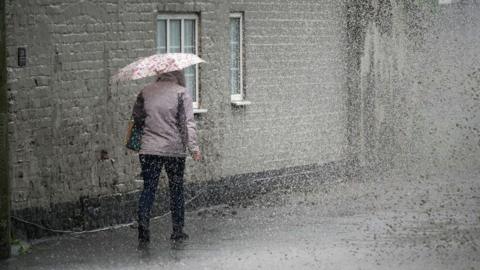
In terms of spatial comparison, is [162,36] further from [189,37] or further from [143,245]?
[143,245]

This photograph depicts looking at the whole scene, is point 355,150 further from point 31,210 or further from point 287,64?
point 31,210

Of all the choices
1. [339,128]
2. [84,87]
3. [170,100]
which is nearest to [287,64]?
[339,128]

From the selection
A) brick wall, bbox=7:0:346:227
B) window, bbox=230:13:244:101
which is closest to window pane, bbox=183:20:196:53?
brick wall, bbox=7:0:346:227

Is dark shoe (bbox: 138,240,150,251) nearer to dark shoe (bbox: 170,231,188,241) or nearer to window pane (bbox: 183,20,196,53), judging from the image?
dark shoe (bbox: 170,231,188,241)

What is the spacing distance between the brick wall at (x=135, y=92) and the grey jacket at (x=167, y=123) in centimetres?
147

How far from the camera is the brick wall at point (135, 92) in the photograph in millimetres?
16375

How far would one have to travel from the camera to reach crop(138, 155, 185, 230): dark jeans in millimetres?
15508

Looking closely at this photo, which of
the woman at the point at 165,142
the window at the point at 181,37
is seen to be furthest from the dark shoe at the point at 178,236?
the window at the point at 181,37

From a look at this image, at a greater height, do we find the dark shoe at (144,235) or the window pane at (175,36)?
the window pane at (175,36)

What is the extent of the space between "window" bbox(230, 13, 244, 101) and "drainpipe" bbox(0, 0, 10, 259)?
23.7ft

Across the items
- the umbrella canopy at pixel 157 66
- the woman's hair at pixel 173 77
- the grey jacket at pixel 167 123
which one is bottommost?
the grey jacket at pixel 167 123

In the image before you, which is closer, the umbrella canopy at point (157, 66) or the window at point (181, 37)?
the umbrella canopy at point (157, 66)

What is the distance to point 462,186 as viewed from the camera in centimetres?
2150

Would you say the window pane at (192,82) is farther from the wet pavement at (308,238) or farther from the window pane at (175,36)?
the wet pavement at (308,238)
